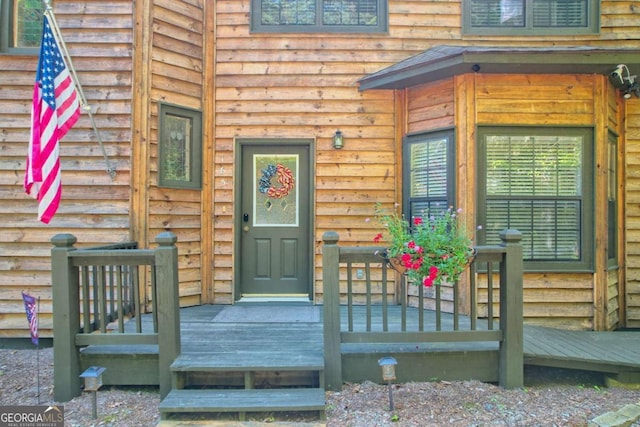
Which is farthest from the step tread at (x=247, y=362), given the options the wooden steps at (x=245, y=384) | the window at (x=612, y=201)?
the window at (x=612, y=201)

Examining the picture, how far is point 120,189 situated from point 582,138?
493 cm

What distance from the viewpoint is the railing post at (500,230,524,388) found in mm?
3008

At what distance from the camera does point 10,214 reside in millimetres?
4133

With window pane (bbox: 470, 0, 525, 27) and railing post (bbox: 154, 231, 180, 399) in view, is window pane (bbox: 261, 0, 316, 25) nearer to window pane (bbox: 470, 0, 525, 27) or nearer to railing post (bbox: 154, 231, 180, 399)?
window pane (bbox: 470, 0, 525, 27)

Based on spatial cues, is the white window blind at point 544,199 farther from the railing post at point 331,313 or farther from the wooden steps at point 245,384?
the wooden steps at point 245,384

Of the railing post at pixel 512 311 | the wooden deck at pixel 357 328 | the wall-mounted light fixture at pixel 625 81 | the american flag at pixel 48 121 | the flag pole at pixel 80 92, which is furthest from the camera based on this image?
the wall-mounted light fixture at pixel 625 81

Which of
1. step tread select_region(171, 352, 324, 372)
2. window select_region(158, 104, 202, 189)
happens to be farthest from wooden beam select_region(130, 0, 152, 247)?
step tread select_region(171, 352, 324, 372)

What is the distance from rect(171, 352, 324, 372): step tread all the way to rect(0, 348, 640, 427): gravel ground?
30 cm

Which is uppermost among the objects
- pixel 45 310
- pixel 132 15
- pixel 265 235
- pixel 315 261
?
pixel 132 15

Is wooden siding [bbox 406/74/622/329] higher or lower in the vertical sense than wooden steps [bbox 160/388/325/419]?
A: higher

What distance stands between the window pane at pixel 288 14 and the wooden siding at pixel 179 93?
80cm

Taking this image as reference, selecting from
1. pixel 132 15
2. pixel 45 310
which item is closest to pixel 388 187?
pixel 132 15

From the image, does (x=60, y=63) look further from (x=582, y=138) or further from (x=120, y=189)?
(x=582, y=138)

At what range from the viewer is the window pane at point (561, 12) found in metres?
4.66
